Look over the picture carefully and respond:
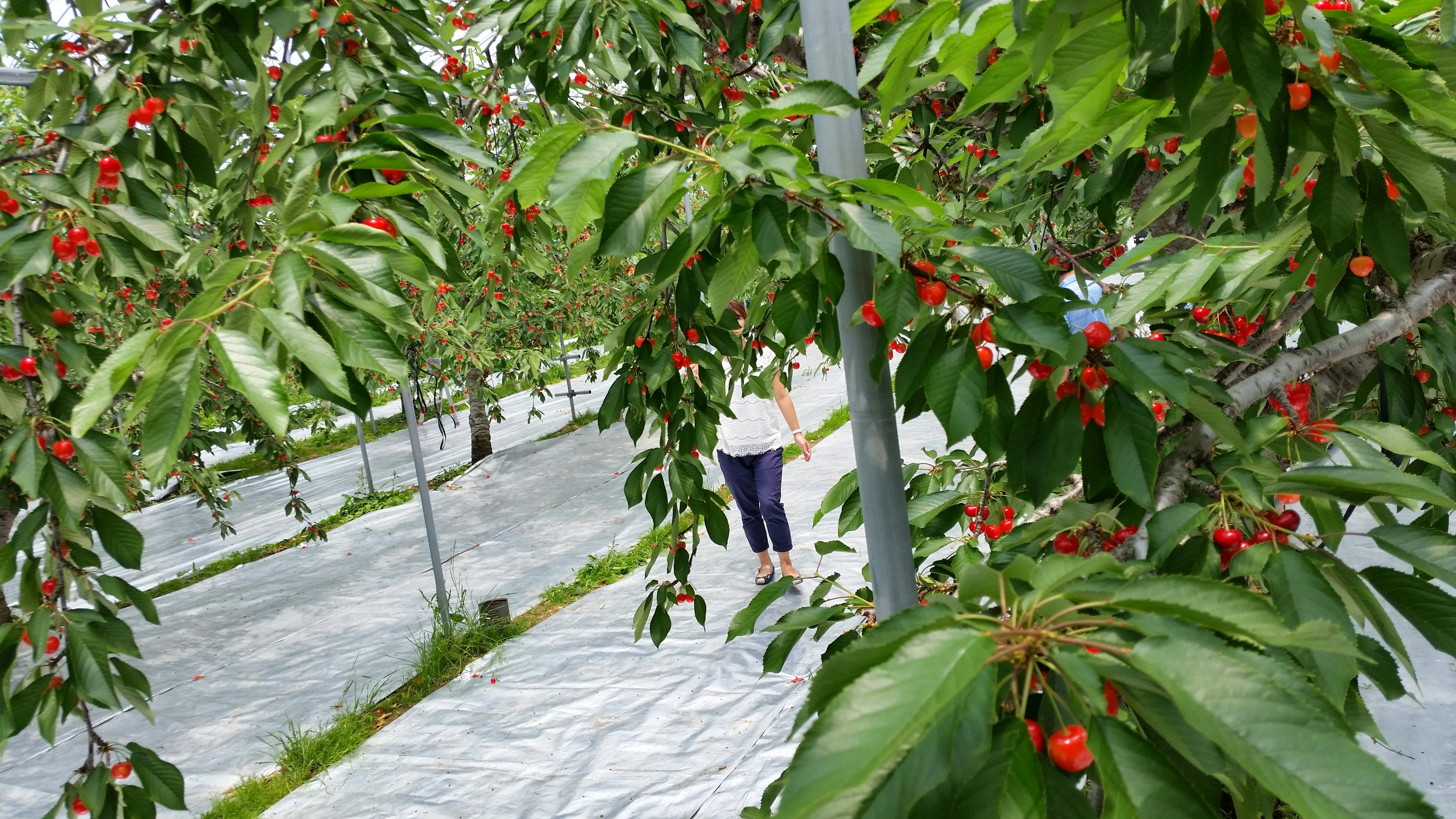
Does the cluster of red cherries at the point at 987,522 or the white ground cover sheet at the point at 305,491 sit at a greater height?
the cluster of red cherries at the point at 987,522

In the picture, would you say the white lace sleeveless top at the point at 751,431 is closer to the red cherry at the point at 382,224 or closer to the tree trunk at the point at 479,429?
the red cherry at the point at 382,224

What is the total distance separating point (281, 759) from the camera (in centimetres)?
291

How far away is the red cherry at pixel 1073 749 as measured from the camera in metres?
0.42

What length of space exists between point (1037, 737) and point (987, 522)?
2.31 ft

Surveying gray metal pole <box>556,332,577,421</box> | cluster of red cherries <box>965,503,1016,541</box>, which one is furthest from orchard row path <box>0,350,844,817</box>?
cluster of red cherries <box>965,503,1016,541</box>

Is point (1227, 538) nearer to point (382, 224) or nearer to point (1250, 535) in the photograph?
point (1250, 535)

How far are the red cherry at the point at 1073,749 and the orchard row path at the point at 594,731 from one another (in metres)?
2.21

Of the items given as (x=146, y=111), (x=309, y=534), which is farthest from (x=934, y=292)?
(x=309, y=534)

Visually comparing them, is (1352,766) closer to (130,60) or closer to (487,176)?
(130,60)

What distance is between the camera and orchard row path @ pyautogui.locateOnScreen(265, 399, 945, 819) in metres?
2.59

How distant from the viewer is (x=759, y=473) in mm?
3980

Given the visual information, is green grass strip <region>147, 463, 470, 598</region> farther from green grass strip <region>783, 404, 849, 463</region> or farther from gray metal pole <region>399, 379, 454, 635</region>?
green grass strip <region>783, 404, 849, 463</region>

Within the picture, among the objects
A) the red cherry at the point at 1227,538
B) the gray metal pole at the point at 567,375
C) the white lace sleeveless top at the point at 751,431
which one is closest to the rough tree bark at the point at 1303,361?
the red cherry at the point at 1227,538

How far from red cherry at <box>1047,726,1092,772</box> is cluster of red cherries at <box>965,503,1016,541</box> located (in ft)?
2.21
